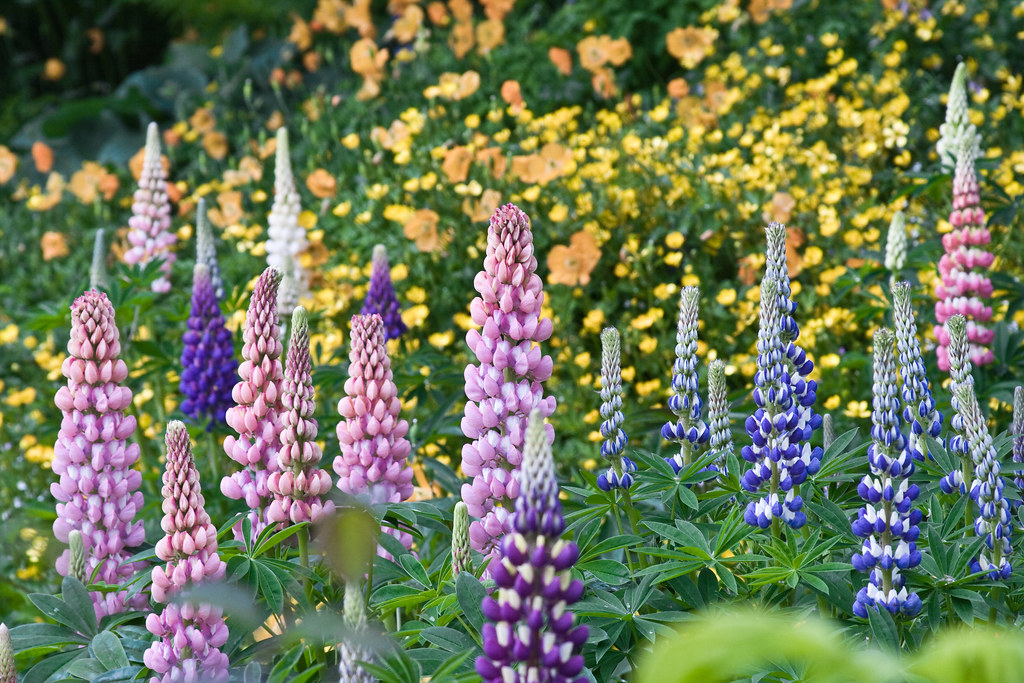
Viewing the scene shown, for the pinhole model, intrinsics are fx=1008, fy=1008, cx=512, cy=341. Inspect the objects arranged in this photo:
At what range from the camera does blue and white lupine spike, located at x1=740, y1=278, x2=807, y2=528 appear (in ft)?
5.98

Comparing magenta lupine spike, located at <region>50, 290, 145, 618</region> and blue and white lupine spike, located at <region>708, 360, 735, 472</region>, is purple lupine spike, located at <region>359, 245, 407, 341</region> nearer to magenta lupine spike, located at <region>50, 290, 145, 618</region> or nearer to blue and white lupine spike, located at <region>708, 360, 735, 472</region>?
magenta lupine spike, located at <region>50, 290, 145, 618</region>

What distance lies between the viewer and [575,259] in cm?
423

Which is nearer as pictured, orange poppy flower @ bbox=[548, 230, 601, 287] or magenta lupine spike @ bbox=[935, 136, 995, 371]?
magenta lupine spike @ bbox=[935, 136, 995, 371]

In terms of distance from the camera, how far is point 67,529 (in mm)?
2266

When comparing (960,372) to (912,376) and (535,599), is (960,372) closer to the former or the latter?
(912,376)

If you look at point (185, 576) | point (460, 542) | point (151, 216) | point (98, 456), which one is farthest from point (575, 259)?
point (185, 576)

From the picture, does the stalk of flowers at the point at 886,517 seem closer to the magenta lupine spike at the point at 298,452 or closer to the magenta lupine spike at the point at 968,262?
the magenta lupine spike at the point at 298,452

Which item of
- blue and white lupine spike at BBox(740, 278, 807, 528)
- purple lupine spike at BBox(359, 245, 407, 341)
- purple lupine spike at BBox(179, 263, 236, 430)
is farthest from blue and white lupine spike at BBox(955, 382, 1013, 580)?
purple lupine spike at BBox(179, 263, 236, 430)

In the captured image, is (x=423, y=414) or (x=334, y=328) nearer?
(x=423, y=414)

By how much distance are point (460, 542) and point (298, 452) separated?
1.44 ft

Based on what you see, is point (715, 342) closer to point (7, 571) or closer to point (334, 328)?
point (334, 328)

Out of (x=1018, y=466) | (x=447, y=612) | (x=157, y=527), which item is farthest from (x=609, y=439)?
(x=157, y=527)

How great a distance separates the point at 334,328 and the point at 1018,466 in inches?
129

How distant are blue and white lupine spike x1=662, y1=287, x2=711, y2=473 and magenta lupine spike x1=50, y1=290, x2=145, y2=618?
3.94 ft
